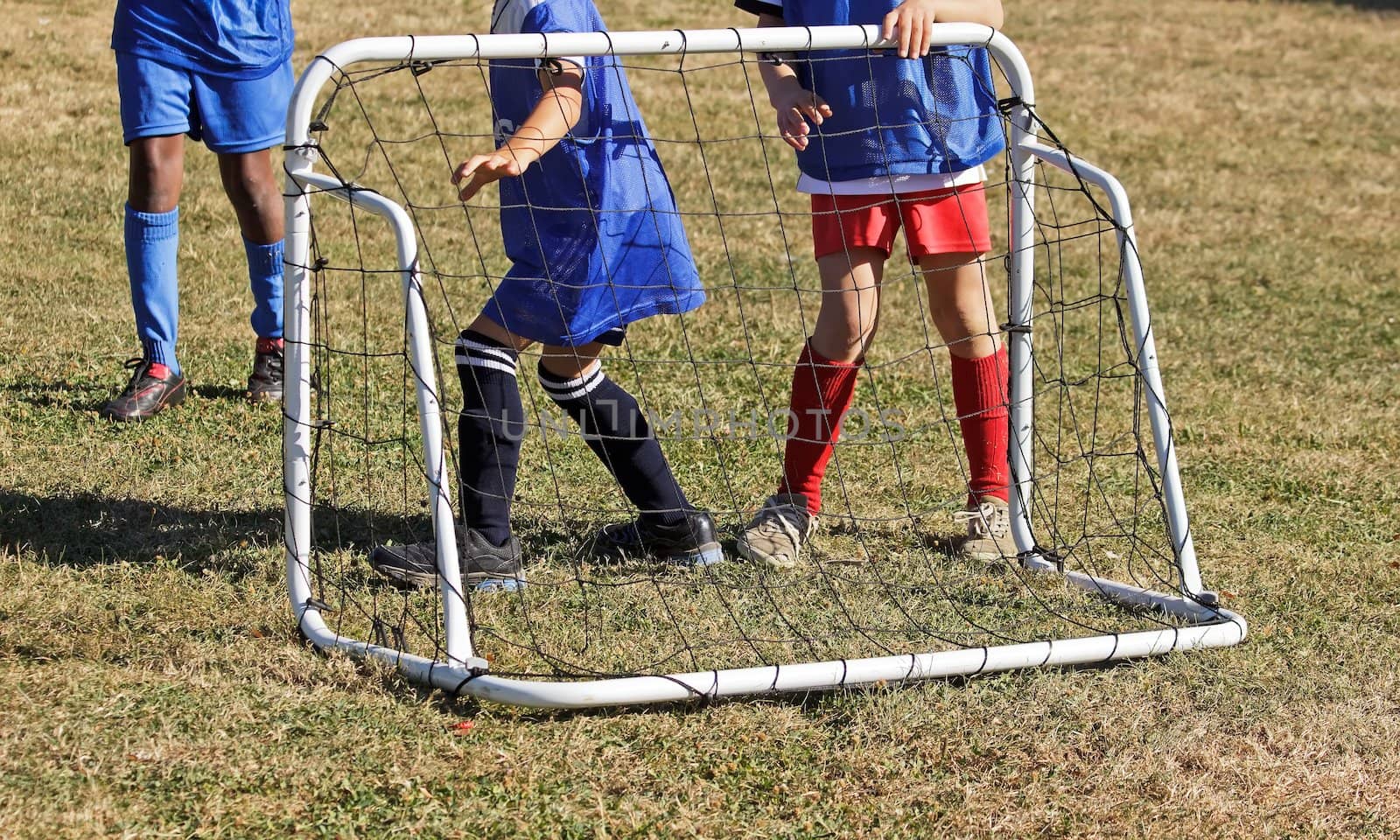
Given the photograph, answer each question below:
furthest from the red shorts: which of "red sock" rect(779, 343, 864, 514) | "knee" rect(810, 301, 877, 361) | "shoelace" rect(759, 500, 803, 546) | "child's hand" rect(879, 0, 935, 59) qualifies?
"shoelace" rect(759, 500, 803, 546)

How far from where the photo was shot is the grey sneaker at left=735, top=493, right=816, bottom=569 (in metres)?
3.81

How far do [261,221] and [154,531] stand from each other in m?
1.27

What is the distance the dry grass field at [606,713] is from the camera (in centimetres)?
266

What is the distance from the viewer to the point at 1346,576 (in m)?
3.91

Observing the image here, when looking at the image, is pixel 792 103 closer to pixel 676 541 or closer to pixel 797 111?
pixel 797 111

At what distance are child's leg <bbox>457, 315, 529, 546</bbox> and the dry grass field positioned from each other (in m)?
0.43

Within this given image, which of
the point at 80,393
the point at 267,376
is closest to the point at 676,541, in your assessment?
the point at 267,376

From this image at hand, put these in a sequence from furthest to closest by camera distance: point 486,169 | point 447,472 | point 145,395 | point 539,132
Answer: point 145,395
point 447,472
point 539,132
point 486,169

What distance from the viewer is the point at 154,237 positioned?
4520 millimetres

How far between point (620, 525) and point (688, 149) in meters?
5.18

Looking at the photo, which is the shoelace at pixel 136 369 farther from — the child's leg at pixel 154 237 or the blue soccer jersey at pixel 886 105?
the blue soccer jersey at pixel 886 105

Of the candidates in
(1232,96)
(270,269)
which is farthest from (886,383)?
(1232,96)

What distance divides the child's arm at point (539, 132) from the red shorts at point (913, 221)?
813mm

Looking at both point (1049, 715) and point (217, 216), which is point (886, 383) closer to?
point (1049, 715)
